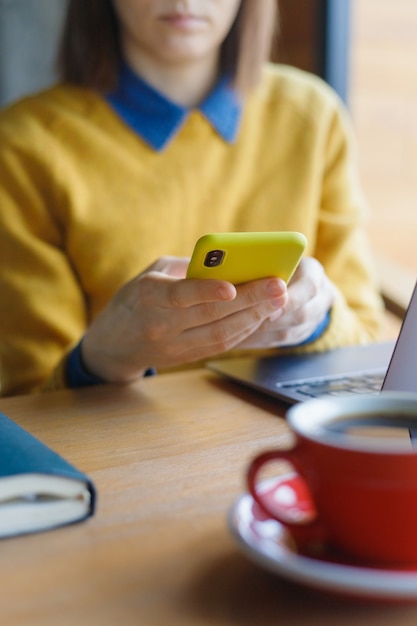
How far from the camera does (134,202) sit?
3.92 ft

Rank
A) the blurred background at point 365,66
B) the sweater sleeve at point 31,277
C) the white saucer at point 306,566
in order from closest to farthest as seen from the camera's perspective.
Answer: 1. the white saucer at point 306,566
2. the sweater sleeve at point 31,277
3. the blurred background at point 365,66

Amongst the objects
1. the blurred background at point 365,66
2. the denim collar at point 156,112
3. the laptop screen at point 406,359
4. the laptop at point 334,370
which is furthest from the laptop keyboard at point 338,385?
the blurred background at point 365,66

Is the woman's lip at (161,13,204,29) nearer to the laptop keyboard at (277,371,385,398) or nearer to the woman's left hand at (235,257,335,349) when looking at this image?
the woman's left hand at (235,257,335,349)

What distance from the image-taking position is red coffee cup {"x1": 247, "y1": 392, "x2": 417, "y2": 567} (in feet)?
1.40

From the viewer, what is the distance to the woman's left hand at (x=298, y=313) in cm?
89

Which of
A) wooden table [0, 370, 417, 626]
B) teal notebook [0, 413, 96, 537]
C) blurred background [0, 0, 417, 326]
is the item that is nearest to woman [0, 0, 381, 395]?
wooden table [0, 370, 417, 626]

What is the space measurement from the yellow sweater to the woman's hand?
137 mm

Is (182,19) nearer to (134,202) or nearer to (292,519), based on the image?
(134,202)

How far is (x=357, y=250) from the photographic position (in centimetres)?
129

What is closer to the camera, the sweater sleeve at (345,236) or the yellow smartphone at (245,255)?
the yellow smartphone at (245,255)

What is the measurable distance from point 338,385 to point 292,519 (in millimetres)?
391

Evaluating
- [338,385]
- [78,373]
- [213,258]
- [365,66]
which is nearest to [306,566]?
[213,258]

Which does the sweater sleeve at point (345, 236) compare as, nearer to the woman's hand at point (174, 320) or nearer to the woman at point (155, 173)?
the woman at point (155, 173)

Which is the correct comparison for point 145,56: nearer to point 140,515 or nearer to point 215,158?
point 215,158
